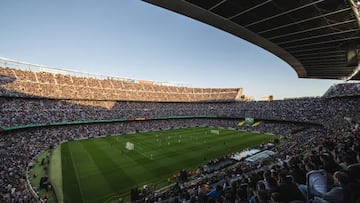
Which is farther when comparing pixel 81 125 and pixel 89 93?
pixel 89 93

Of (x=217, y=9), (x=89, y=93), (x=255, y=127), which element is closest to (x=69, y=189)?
(x=217, y=9)

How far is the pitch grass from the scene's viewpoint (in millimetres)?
18750

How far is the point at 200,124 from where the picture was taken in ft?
222

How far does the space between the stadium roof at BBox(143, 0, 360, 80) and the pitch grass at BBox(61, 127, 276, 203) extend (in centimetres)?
1656

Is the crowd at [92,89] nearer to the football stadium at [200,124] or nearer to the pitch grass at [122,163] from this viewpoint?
the football stadium at [200,124]

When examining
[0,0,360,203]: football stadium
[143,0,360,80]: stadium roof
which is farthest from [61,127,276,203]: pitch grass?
[143,0,360,80]: stadium roof

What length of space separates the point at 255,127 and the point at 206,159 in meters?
32.6

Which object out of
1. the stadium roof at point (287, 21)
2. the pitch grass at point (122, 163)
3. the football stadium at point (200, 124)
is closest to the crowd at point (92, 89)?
the football stadium at point (200, 124)

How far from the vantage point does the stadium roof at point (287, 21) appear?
8.95m

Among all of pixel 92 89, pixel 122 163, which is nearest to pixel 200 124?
pixel 92 89

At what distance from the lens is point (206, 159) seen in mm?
27172

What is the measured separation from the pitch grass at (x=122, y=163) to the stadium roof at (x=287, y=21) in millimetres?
16557

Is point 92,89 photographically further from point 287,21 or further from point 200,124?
point 287,21

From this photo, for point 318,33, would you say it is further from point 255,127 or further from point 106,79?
point 106,79
